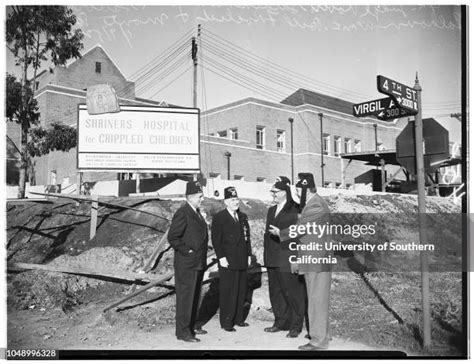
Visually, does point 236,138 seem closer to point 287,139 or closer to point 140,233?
point 287,139

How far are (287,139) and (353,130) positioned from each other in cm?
112

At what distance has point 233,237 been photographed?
530 cm

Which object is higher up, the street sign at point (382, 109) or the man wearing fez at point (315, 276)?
the street sign at point (382, 109)

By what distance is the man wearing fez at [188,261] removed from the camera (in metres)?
4.90

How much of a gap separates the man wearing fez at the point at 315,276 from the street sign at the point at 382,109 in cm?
86

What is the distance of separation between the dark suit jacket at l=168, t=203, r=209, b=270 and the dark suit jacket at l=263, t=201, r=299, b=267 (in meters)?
0.76

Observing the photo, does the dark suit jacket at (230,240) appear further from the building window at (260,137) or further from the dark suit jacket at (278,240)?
the building window at (260,137)

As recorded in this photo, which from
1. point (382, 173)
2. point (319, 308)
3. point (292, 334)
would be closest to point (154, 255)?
point (292, 334)

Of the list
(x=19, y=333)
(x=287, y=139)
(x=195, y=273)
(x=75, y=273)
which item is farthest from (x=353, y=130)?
(x=19, y=333)

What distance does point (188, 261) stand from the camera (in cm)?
498

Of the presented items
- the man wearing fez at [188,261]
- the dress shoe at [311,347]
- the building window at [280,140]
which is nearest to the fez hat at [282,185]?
the man wearing fez at [188,261]

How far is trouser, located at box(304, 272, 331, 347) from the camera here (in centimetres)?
465

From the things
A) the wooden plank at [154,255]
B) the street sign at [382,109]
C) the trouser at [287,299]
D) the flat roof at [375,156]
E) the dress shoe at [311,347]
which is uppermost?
the street sign at [382,109]

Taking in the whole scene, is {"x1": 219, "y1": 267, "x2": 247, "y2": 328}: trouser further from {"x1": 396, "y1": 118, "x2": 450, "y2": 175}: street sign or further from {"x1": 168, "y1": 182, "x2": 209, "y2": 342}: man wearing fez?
{"x1": 396, "y1": 118, "x2": 450, "y2": 175}: street sign
